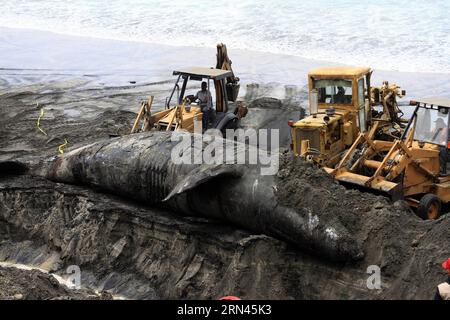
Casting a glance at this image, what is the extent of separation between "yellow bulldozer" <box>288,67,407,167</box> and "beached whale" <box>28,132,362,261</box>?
214 centimetres

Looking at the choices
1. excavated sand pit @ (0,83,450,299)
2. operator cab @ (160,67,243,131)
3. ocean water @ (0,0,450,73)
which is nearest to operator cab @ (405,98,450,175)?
excavated sand pit @ (0,83,450,299)

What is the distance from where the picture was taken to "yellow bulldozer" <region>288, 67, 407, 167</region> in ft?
40.9

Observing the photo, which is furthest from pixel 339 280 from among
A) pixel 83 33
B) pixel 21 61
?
pixel 83 33

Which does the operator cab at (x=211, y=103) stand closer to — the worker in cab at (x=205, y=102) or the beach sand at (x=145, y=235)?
the worker in cab at (x=205, y=102)

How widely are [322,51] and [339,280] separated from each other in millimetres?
Answer: 20735

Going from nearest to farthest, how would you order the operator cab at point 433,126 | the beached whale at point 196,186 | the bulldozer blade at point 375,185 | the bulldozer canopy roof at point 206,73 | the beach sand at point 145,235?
the beach sand at point 145,235, the beached whale at point 196,186, the bulldozer blade at point 375,185, the operator cab at point 433,126, the bulldozer canopy roof at point 206,73

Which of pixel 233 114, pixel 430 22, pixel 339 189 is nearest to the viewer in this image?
pixel 339 189

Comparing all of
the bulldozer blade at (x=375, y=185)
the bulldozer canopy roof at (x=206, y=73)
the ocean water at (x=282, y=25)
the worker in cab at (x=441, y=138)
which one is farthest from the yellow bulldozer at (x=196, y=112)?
the ocean water at (x=282, y=25)

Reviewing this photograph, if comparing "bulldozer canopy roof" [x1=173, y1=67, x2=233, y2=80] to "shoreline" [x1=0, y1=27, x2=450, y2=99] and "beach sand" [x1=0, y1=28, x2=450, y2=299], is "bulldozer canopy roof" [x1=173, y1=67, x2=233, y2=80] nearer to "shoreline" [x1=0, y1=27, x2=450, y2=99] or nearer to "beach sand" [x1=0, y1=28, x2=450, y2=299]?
"beach sand" [x1=0, y1=28, x2=450, y2=299]

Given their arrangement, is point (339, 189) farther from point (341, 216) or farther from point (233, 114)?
point (233, 114)

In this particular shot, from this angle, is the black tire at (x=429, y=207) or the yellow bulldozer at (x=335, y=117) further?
the yellow bulldozer at (x=335, y=117)

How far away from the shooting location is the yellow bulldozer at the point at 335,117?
12461mm

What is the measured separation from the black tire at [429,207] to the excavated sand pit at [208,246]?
194 centimetres

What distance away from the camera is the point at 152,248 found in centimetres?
1050
